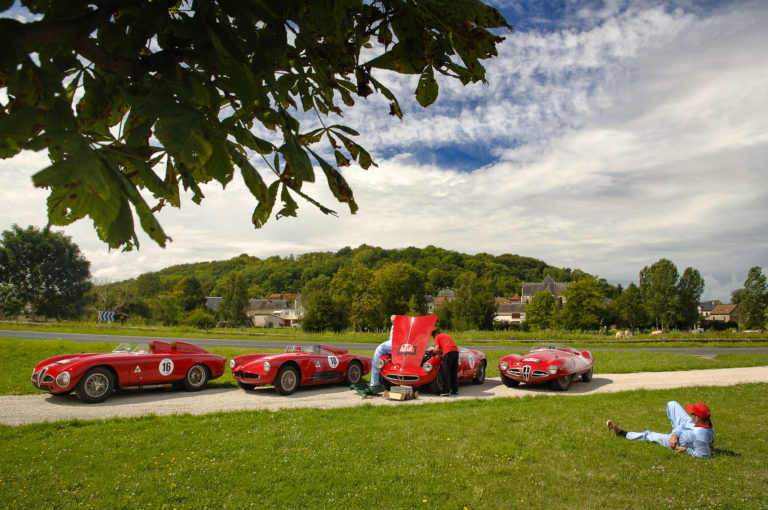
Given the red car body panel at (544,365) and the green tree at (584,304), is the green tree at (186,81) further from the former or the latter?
the green tree at (584,304)

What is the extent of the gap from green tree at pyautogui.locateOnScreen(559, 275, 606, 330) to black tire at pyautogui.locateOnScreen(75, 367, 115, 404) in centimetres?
5028

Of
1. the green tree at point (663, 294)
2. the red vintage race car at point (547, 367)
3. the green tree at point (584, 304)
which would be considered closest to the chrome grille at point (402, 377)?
the red vintage race car at point (547, 367)

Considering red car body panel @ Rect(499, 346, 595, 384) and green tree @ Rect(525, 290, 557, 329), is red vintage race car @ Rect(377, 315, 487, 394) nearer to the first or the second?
red car body panel @ Rect(499, 346, 595, 384)

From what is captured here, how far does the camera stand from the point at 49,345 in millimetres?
16219

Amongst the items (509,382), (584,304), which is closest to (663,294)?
(584,304)

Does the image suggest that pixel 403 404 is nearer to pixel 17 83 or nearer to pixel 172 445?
pixel 172 445

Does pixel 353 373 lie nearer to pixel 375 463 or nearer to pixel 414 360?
pixel 414 360

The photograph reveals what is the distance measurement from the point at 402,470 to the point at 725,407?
23.7 ft

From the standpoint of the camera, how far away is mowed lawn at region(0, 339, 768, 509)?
4.18m

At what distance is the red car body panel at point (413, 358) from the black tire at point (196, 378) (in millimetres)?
4342

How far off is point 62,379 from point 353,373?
637 cm

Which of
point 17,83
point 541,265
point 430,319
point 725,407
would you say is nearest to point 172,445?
point 17,83

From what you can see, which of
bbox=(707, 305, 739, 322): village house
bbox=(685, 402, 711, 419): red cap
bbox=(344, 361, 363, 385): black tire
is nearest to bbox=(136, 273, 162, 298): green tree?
bbox=(344, 361, 363, 385): black tire

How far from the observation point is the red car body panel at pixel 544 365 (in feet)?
36.6
